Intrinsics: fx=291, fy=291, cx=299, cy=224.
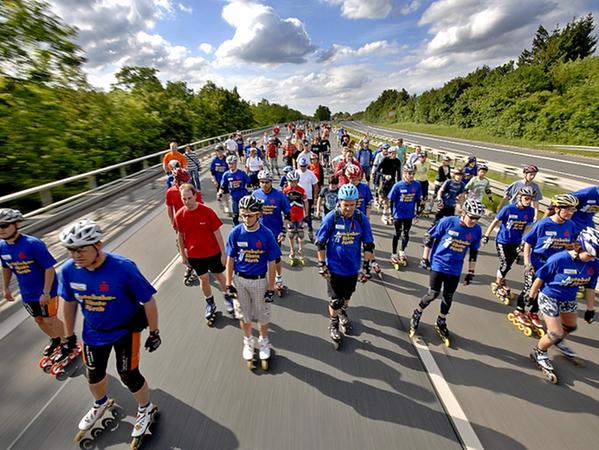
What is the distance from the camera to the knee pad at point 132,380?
298 cm

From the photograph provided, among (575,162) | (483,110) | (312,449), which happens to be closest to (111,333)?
(312,449)

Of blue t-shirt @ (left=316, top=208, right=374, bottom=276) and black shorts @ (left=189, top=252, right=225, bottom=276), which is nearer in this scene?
blue t-shirt @ (left=316, top=208, right=374, bottom=276)

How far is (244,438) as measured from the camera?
3076mm

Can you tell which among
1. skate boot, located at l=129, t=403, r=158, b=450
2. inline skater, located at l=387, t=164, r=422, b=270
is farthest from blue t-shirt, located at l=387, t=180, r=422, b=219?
skate boot, located at l=129, t=403, r=158, b=450

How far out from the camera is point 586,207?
5.40 meters

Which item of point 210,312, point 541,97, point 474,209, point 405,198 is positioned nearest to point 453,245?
point 474,209

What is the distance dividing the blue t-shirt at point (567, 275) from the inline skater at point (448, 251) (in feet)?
3.14

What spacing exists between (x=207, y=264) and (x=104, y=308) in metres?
2.11

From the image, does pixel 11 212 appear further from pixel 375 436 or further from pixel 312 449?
pixel 375 436

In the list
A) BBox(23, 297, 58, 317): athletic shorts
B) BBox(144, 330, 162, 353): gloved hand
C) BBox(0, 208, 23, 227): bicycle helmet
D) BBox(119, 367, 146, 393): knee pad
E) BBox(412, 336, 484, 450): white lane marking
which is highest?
BBox(0, 208, 23, 227): bicycle helmet

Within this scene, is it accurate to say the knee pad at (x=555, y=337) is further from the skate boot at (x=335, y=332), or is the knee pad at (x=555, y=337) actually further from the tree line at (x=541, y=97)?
the tree line at (x=541, y=97)

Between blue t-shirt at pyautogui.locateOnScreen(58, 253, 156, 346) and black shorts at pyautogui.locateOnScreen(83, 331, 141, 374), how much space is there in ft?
0.19

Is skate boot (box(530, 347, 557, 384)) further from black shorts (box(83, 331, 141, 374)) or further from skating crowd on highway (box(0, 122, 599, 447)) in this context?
black shorts (box(83, 331, 141, 374))

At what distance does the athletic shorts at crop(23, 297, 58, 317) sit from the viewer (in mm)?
3863
